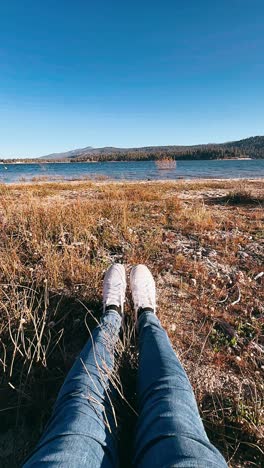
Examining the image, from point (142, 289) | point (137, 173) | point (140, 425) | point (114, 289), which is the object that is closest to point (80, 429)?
point (140, 425)

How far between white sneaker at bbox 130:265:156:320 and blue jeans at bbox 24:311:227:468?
2.50ft

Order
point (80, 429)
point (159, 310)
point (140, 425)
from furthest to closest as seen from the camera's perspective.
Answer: point (159, 310), point (140, 425), point (80, 429)

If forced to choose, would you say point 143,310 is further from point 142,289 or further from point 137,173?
point 137,173

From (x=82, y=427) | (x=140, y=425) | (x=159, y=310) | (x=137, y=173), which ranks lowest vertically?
(x=159, y=310)

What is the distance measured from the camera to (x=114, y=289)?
7.93 ft

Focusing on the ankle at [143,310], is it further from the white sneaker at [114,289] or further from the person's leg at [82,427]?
the person's leg at [82,427]

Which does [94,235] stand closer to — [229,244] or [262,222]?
[229,244]

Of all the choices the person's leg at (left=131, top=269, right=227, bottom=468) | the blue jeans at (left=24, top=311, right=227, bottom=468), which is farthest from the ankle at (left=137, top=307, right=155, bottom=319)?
the blue jeans at (left=24, top=311, right=227, bottom=468)

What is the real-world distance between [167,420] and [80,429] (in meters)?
0.40

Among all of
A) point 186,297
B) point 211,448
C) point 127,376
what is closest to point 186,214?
point 186,297

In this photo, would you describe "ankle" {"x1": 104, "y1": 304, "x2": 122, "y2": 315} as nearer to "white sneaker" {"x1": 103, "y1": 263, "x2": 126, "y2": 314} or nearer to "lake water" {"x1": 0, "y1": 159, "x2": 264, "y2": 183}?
"white sneaker" {"x1": 103, "y1": 263, "x2": 126, "y2": 314}

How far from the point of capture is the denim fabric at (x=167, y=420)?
994 millimetres

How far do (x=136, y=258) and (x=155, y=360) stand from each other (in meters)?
2.15

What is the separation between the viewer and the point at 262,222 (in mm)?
5773
